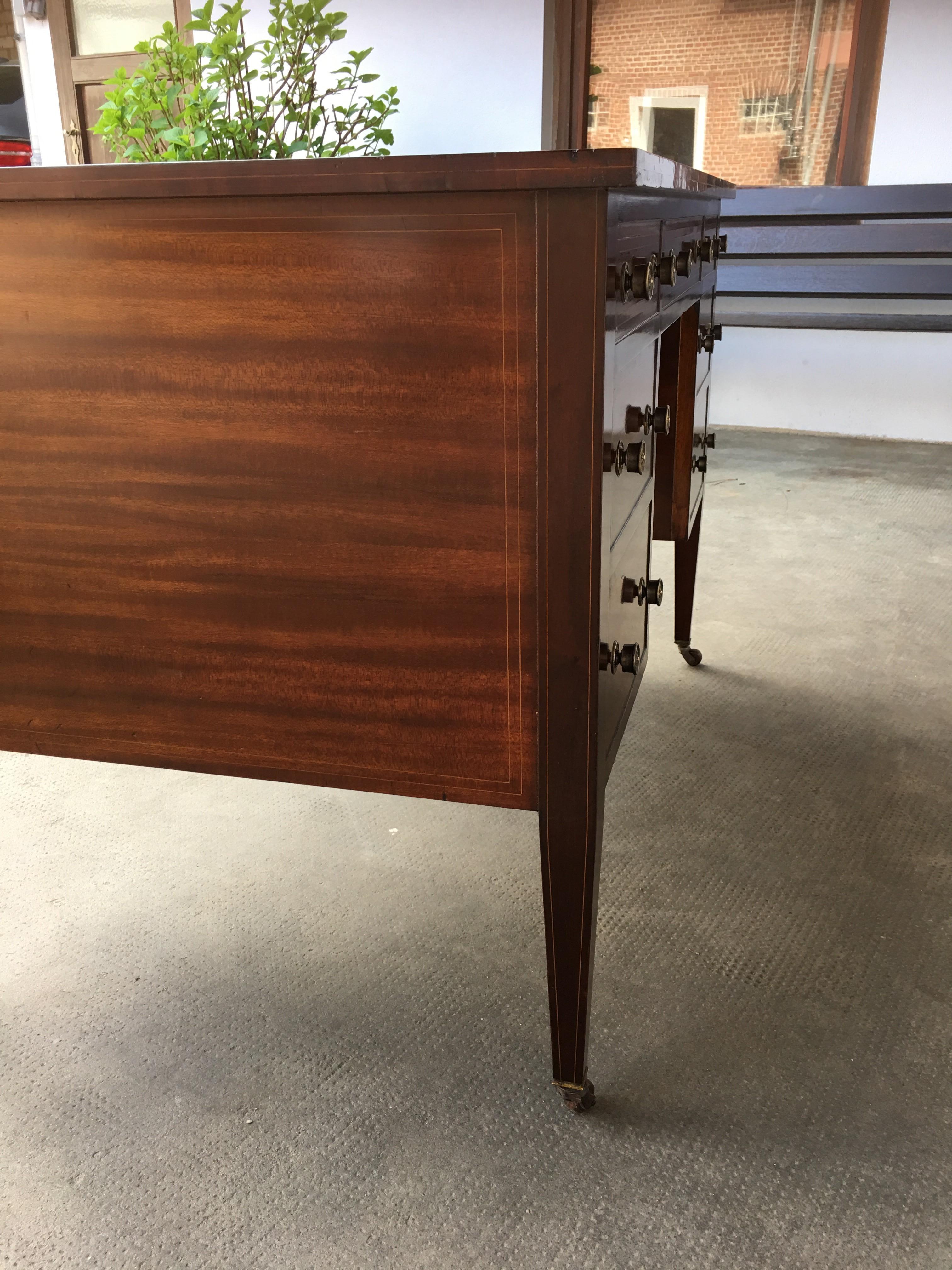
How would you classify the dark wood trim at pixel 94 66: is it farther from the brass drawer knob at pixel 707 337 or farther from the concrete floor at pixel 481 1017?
the concrete floor at pixel 481 1017

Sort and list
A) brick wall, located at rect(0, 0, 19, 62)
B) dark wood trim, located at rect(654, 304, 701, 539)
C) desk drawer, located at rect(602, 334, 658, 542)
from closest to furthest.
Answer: desk drawer, located at rect(602, 334, 658, 542) < dark wood trim, located at rect(654, 304, 701, 539) < brick wall, located at rect(0, 0, 19, 62)

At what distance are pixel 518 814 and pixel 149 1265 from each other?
38.0 inches

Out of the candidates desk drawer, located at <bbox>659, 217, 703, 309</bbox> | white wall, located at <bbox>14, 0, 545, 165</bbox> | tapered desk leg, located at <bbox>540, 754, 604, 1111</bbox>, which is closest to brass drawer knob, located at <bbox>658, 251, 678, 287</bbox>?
desk drawer, located at <bbox>659, 217, 703, 309</bbox>

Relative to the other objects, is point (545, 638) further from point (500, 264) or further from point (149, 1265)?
point (149, 1265)

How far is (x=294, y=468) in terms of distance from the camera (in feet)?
3.30

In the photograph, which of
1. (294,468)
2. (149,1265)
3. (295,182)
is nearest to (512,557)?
(294,468)

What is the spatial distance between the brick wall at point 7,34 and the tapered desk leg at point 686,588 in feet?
28.4

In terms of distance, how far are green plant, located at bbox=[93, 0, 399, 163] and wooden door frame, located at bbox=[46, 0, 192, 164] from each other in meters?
6.35

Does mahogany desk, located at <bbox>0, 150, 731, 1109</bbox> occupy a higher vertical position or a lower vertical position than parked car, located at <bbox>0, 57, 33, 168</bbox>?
lower

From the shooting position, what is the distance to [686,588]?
239 centimetres

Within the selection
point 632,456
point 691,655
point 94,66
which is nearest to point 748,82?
point 691,655

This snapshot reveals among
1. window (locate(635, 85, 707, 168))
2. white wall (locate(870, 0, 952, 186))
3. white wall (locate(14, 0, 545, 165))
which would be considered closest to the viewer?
white wall (locate(870, 0, 952, 186))

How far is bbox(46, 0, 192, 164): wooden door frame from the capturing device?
668 cm

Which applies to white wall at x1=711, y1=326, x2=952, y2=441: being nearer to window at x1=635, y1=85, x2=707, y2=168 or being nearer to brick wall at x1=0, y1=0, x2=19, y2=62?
window at x1=635, y1=85, x2=707, y2=168
